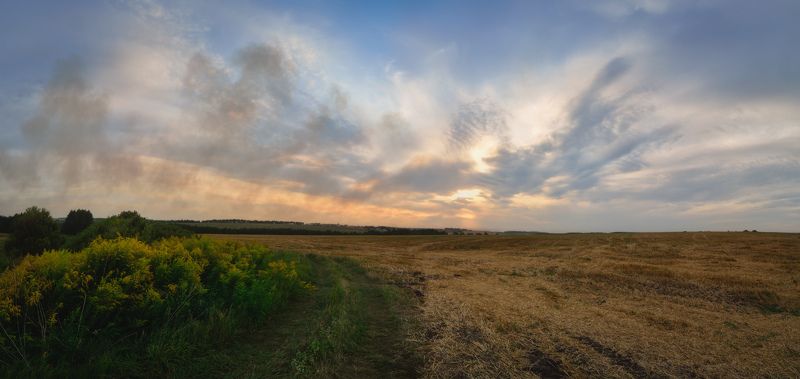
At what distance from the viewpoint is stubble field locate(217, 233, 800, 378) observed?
22.8 feet

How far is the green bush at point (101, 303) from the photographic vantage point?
19.1 feet

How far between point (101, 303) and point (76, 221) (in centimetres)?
4151

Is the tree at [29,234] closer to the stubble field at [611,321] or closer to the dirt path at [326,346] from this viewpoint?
the stubble field at [611,321]

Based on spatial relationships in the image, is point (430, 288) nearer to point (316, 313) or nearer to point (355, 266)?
point (316, 313)

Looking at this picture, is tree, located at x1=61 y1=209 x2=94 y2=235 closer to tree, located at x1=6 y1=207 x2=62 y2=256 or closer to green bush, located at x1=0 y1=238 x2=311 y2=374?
tree, located at x1=6 y1=207 x2=62 y2=256

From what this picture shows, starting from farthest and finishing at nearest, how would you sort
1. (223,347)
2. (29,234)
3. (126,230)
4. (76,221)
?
(76,221)
(29,234)
(126,230)
(223,347)

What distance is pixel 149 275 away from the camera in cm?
793

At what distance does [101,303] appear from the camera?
264 inches

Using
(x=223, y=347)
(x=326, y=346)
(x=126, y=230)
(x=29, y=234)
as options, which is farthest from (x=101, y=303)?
(x=29, y=234)

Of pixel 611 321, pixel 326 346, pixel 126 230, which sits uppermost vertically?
pixel 126 230

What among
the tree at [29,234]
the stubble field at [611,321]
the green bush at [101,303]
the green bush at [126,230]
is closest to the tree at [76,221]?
the tree at [29,234]

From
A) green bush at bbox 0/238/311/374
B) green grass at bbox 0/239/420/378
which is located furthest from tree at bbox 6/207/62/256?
green grass at bbox 0/239/420/378

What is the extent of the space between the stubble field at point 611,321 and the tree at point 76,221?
3367 centimetres

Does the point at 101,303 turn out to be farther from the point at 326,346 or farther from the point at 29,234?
the point at 29,234
